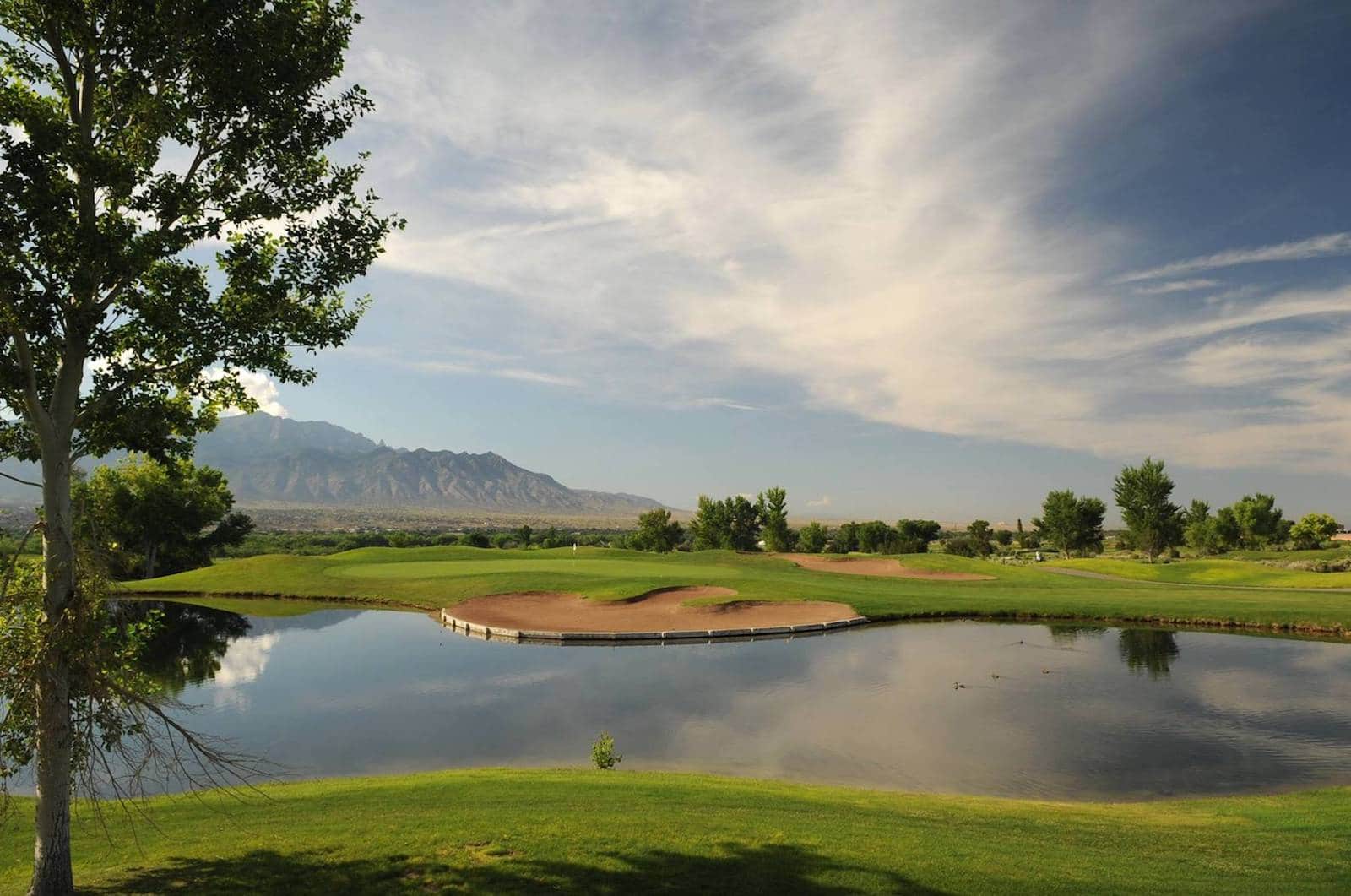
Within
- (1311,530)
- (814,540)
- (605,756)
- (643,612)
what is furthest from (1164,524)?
(605,756)

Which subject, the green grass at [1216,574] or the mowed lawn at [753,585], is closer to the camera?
the mowed lawn at [753,585]

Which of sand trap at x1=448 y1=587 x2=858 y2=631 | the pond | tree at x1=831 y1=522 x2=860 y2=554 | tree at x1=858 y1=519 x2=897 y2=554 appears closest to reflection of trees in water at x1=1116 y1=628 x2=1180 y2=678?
the pond

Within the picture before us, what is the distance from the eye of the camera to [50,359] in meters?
9.44

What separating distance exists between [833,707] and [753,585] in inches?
1012

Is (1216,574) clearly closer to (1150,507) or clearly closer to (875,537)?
(1150,507)

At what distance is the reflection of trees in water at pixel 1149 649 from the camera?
29953mm

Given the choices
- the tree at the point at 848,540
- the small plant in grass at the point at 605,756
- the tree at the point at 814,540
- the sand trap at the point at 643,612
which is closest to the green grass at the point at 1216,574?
the sand trap at the point at 643,612

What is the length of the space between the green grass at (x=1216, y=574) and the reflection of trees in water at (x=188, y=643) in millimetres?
70412

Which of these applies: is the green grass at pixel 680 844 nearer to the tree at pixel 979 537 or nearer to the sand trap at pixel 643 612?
the sand trap at pixel 643 612

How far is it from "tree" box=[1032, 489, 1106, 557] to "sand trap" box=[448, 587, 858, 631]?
226ft

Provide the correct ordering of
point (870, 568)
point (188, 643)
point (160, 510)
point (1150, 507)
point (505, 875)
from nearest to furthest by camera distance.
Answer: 1. point (505, 875)
2. point (188, 643)
3. point (870, 568)
4. point (160, 510)
5. point (1150, 507)

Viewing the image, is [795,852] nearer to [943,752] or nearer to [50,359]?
[943,752]

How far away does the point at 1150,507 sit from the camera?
293 feet

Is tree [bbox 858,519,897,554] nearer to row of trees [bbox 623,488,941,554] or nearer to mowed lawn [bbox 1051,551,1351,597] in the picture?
row of trees [bbox 623,488,941,554]
